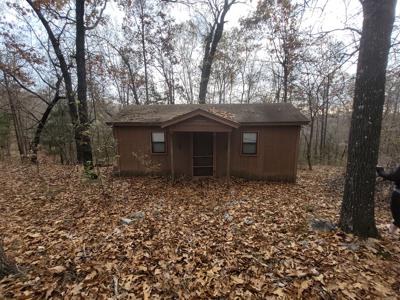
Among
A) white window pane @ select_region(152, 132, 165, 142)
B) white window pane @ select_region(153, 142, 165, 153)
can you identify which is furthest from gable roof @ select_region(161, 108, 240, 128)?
white window pane @ select_region(153, 142, 165, 153)

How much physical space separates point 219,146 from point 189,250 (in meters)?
6.77

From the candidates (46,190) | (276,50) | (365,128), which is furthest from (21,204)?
(276,50)

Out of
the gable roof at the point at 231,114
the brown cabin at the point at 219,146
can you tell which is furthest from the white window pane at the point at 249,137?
the gable roof at the point at 231,114

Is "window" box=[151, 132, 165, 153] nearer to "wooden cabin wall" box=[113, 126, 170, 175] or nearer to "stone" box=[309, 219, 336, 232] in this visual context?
"wooden cabin wall" box=[113, 126, 170, 175]

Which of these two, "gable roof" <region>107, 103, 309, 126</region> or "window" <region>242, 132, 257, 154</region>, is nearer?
"gable roof" <region>107, 103, 309, 126</region>

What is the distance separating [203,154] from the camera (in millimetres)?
10758

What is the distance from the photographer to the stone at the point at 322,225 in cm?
431

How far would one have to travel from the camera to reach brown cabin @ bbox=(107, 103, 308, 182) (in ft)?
32.1

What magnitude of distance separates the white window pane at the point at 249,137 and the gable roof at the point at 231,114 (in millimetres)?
552

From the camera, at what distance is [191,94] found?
23.2m

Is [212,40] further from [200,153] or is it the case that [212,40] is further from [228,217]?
[228,217]

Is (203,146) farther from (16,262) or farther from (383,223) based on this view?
(16,262)

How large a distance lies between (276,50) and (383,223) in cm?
1528

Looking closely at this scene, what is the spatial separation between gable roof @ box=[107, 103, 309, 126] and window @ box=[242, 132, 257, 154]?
611 millimetres
